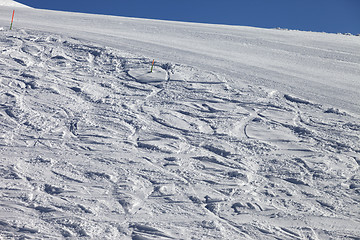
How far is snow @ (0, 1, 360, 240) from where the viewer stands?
3.88m

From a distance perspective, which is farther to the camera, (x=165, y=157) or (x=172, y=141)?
(x=172, y=141)

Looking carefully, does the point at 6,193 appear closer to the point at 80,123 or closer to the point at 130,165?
the point at 130,165

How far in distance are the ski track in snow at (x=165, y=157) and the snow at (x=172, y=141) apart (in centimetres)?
2

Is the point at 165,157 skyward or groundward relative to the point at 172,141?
groundward

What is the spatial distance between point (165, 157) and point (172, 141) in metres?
0.48

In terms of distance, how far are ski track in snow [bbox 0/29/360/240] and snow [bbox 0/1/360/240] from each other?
0.02 m

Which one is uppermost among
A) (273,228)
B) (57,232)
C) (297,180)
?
(297,180)

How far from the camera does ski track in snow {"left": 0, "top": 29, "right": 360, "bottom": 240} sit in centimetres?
384

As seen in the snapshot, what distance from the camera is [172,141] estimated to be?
17.9 ft

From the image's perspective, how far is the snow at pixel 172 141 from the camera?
3.88m

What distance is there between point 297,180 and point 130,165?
2240mm

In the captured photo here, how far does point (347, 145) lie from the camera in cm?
560

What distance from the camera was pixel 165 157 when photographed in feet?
16.5

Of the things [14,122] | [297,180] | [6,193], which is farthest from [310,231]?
[14,122]
